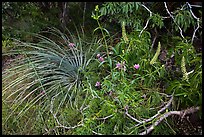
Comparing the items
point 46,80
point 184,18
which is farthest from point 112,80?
point 184,18

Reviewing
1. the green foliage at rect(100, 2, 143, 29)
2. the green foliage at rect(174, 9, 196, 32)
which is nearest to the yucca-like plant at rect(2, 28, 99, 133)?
the green foliage at rect(100, 2, 143, 29)

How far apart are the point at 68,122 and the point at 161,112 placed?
0.59 meters

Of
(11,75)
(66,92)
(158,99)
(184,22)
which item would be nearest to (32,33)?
(11,75)

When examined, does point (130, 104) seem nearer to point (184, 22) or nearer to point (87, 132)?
point (87, 132)

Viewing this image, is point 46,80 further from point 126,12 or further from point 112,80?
point 126,12

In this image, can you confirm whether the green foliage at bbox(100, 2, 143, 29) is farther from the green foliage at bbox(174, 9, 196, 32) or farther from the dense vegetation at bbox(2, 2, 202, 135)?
the green foliage at bbox(174, 9, 196, 32)

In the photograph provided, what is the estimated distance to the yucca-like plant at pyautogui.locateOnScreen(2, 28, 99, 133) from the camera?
6.57ft

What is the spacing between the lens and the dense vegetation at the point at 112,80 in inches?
61.7

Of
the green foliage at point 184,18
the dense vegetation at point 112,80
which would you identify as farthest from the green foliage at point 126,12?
the green foliage at point 184,18

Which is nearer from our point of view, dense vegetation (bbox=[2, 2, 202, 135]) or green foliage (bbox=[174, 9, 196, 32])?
dense vegetation (bbox=[2, 2, 202, 135])

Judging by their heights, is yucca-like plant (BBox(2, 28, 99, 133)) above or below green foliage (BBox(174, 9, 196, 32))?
below

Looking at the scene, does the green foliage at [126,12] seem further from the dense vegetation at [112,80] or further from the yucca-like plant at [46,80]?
the yucca-like plant at [46,80]

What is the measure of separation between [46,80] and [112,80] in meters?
0.59

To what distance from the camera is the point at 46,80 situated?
2104 mm
